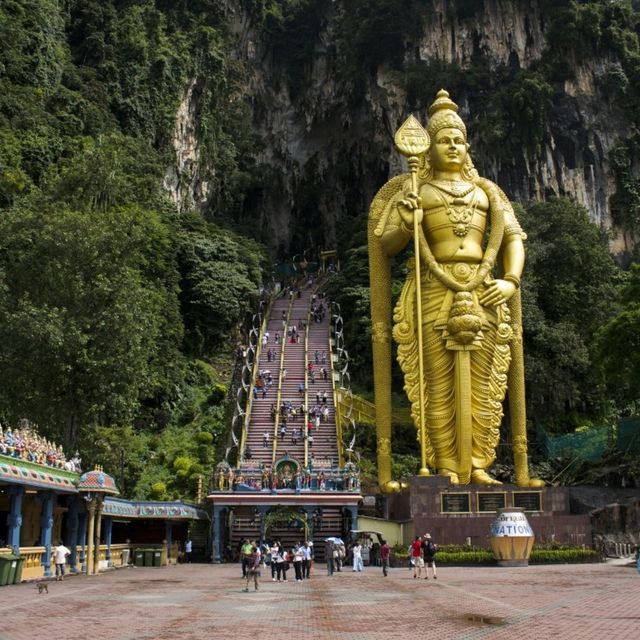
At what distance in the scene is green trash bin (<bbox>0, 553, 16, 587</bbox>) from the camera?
1262cm

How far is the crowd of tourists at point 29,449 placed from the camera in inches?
518

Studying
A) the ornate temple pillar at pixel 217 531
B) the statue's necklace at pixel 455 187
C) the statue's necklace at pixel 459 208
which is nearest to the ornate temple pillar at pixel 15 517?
the ornate temple pillar at pixel 217 531

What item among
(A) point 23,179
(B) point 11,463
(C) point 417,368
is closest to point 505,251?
(C) point 417,368

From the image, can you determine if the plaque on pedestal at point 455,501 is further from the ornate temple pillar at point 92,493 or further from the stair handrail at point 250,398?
the stair handrail at point 250,398

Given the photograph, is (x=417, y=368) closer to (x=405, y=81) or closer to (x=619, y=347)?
(x=619, y=347)

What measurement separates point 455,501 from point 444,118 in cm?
837

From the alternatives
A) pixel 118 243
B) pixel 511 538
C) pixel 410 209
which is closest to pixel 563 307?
pixel 410 209

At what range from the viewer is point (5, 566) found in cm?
1273

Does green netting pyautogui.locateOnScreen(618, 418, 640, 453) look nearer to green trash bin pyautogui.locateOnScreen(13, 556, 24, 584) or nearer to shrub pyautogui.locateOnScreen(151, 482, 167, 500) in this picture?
shrub pyautogui.locateOnScreen(151, 482, 167, 500)

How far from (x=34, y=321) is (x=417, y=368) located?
8.40 metres

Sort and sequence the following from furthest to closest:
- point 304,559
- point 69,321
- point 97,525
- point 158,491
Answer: point 158,491
point 69,321
point 97,525
point 304,559

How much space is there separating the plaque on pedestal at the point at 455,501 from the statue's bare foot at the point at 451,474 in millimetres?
458

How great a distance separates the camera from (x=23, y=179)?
91.4ft

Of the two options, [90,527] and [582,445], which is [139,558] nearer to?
[90,527]
